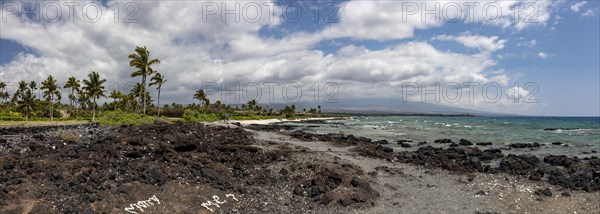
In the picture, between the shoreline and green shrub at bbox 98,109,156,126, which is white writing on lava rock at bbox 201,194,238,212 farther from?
green shrub at bbox 98,109,156,126

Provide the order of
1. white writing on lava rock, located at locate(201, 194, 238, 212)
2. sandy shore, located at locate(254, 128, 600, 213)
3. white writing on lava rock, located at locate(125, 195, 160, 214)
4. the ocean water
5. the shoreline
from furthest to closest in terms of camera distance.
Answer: the ocean water < sandy shore, located at locate(254, 128, 600, 213) < white writing on lava rock, located at locate(201, 194, 238, 212) < the shoreline < white writing on lava rock, located at locate(125, 195, 160, 214)

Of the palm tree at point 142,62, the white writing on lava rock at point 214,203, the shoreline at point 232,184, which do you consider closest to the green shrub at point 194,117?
the palm tree at point 142,62

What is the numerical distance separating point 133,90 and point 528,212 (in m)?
113

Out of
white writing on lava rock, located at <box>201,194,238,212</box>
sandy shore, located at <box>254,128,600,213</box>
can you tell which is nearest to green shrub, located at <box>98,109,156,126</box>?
sandy shore, located at <box>254,128,600,213</box>

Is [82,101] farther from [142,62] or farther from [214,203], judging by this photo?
[214,203]

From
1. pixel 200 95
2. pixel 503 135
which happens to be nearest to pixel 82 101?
pixel 200 95

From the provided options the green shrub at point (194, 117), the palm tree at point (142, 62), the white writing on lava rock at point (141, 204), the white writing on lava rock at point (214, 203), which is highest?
the palm tree at point (142, 62)

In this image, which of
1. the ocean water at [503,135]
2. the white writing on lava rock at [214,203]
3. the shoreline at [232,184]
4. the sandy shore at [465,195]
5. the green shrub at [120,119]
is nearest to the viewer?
the shoreline at [232,184]

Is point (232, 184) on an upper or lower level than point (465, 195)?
upper

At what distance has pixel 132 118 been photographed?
55938 mm

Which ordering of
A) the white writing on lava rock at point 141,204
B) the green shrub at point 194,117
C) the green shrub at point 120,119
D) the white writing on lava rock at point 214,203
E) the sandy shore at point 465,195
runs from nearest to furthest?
the white writing on lava rock at point 141,204 → the white writing on lava rock at point 214,203 → the sandy shore at point 465,195 → the green shrub at point 120,119 → the green shrub at point 194,117

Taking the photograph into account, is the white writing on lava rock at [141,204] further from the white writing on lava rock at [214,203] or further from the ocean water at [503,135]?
the ocean water at [503,135]

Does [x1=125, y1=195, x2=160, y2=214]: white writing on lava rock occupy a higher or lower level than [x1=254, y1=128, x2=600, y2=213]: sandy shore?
higher

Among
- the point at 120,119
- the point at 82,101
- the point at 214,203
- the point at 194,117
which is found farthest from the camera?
the point at 82,101
